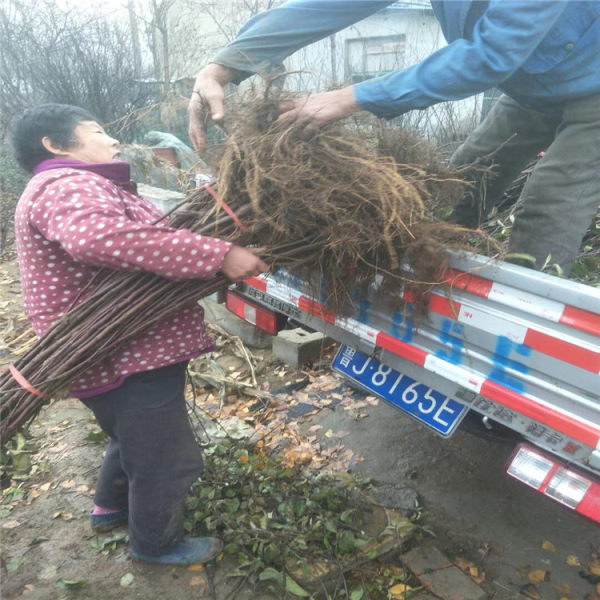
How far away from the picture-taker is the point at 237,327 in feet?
14.4

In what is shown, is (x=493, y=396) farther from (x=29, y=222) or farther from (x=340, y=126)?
(x=29, y=222)

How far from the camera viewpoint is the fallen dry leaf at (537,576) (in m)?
2.35

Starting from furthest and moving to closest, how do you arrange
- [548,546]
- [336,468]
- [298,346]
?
1. [298,346]
2. [336,468]
3. [548,546]

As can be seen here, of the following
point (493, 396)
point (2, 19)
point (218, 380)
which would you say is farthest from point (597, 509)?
point (2, 19)

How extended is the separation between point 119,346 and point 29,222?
1.68ft

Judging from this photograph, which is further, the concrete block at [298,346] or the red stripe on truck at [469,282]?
the concrete block at [298,346]

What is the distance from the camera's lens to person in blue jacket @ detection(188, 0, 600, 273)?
1.89m

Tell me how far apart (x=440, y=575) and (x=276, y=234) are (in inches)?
66.3

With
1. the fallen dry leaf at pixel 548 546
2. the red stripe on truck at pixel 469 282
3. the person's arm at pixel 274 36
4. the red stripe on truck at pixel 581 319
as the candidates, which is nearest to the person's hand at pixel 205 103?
the person's arm at pixel 274 36

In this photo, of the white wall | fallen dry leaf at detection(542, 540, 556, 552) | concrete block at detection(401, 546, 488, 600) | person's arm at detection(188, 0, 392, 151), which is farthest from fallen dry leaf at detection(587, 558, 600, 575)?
the white wall

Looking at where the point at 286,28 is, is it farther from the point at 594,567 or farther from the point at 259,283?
the point at 594,567

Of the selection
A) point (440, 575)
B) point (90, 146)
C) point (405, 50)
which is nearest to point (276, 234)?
point (90, 146)

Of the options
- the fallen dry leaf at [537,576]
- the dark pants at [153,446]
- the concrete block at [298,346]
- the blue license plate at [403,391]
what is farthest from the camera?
the concrete block at [298,346]

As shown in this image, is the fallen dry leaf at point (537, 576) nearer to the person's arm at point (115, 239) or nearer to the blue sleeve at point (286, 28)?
the person's arm at point (115, 239)
